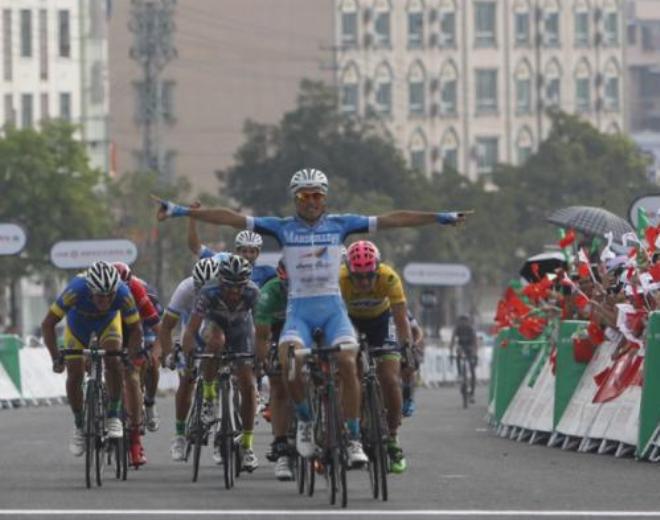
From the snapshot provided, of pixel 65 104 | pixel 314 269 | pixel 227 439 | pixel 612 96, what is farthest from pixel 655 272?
pixel 612 96

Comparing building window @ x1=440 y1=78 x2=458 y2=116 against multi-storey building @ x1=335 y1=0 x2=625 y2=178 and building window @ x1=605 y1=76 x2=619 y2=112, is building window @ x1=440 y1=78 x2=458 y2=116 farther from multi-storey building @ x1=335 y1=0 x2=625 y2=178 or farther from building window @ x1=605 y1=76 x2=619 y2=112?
building window @ x1=605 y1=76 x2=619 y2=112

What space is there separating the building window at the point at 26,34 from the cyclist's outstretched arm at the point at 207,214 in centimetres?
8122

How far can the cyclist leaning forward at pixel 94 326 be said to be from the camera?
2019 cm

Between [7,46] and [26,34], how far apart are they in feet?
5.02

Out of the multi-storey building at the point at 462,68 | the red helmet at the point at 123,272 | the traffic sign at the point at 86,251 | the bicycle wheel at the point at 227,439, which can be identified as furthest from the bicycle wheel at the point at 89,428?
the multi-storey building at the point at 462,68

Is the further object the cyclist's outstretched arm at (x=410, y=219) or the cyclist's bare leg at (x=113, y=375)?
the cyclist's bare leg at (x=113, y=375)

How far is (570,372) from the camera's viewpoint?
26578 millimetres

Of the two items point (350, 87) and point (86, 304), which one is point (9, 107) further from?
point (86, 304)

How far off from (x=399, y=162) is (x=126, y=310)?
8516 cm

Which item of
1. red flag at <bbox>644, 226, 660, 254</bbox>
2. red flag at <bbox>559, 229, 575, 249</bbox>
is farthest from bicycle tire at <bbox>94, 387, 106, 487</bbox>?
red flag at <bbox>559, 229, 575, 249</bbox>

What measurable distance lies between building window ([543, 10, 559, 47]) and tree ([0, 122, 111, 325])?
65.2 metres

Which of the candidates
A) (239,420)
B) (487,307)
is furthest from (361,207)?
(239,420)

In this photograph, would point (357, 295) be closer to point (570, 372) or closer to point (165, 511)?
point (165, 511)

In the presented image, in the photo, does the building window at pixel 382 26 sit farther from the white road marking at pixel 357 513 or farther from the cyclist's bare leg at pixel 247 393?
the white road marking at pixel 357 513
